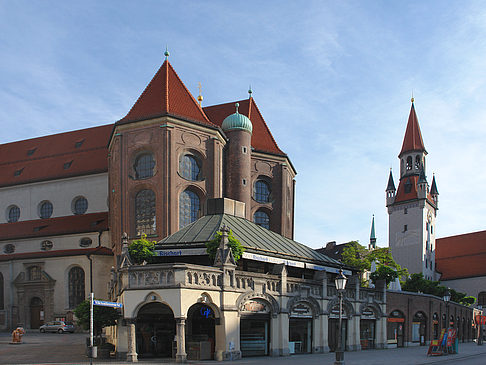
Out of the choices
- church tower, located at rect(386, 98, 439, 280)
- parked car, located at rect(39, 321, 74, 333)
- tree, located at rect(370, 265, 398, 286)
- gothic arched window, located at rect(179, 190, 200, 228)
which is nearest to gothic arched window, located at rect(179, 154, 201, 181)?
gothic arched window, located at rect(179, 190, 200, 228)

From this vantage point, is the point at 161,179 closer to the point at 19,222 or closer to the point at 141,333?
the point at 141,333

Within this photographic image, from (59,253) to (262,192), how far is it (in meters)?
20.0

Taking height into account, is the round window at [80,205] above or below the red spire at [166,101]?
below

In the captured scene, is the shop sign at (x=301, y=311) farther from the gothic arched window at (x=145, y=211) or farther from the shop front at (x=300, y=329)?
the gothic arched window at (x=145, y=211)

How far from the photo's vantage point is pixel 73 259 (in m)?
51.9

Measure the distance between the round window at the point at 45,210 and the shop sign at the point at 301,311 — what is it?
38.0m

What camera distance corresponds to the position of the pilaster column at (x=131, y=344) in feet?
80.3

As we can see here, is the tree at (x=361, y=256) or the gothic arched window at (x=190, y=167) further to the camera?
the tree at (x=361, y=256)

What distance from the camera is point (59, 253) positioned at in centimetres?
5247

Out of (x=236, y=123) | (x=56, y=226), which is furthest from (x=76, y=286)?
(x=236, y=123)

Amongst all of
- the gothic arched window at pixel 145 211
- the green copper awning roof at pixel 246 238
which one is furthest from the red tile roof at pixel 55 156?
the green copper awning roof at pixel 246 238

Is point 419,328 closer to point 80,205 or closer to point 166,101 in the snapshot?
point 166,101

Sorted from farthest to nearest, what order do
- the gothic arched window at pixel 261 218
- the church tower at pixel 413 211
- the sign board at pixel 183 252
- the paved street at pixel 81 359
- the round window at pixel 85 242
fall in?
the church tower at pixel 413 211
the round window at pixel 85 242
the gothic arched window at pixel 261 218
the sign board at pixel 183 252
the paved street at pixel 81 359

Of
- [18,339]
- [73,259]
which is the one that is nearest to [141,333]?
[18,339]
